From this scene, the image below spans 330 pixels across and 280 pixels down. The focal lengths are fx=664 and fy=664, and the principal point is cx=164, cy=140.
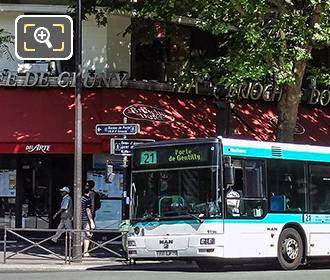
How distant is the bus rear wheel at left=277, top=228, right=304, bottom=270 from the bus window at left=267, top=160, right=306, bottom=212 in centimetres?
57

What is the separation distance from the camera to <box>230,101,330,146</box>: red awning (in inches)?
883

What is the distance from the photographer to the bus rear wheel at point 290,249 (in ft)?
50.0

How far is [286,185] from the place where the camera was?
15.7m

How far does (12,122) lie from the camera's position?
2048 centimetres

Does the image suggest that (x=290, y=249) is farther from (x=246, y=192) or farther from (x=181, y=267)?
(x=181, y=267)

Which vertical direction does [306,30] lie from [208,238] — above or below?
above

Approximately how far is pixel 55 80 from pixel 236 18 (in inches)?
257

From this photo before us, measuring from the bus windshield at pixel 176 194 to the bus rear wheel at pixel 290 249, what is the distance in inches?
84.7

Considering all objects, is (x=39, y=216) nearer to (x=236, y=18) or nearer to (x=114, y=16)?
(x=114, y=16)

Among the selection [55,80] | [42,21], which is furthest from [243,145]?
[55,80]

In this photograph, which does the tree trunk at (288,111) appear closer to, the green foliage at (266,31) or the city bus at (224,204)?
the green foliage at (266,31)

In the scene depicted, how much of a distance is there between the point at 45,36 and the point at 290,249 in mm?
7419

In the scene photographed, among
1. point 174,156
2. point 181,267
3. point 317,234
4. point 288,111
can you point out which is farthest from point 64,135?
point 317,234

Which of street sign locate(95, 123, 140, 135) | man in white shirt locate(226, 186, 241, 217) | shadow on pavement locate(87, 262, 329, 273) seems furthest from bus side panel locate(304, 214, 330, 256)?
street sign locate(95, 123, 140, 135)
